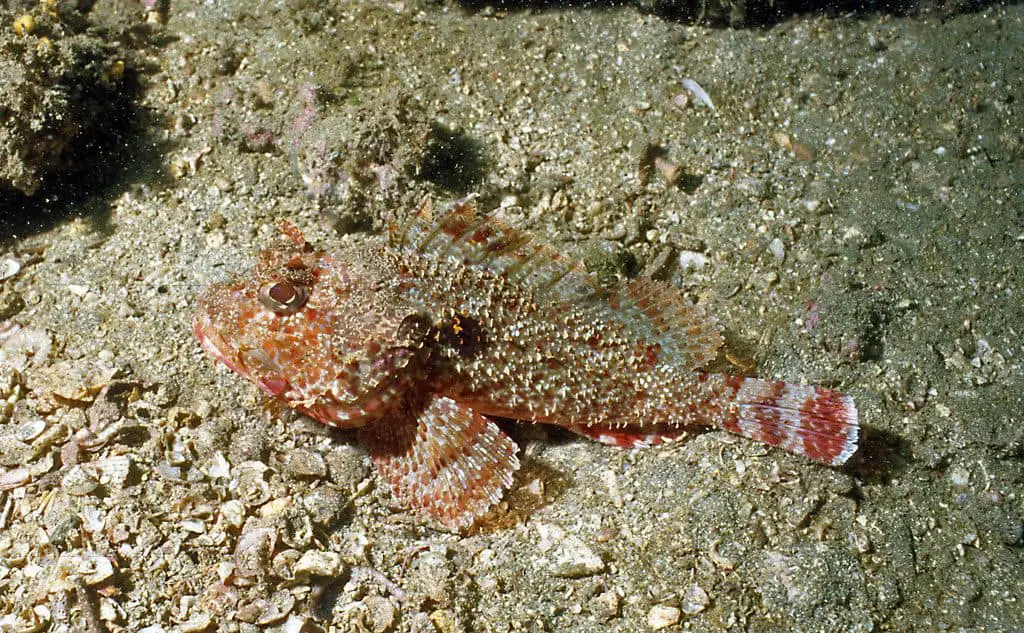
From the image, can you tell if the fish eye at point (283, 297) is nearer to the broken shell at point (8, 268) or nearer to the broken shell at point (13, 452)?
the broken shell at point (13, 452)

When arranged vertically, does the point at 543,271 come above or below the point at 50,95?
below

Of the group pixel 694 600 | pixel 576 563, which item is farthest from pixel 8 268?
pixel 694 600

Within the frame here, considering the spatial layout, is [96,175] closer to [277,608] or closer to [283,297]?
[283,297]

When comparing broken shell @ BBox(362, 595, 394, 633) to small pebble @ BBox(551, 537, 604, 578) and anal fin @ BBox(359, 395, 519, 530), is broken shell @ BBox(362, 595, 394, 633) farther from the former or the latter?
small pebble @ BBox(551, 537, 604, 578)

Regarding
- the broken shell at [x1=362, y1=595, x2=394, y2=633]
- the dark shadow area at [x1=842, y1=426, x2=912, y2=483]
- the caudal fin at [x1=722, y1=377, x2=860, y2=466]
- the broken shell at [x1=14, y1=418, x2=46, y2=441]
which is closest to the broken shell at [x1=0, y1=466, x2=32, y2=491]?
the broken shell at [x1=14, y1=418, x2=46, y2=441]

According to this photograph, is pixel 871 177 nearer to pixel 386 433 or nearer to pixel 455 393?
pixel 455 393

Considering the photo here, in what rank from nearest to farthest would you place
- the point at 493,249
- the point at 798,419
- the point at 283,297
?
1. the point at 283,297
2. the point at 798,419
3. the point at 493,249

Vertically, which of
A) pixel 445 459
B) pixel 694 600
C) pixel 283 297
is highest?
pixel 283 297
